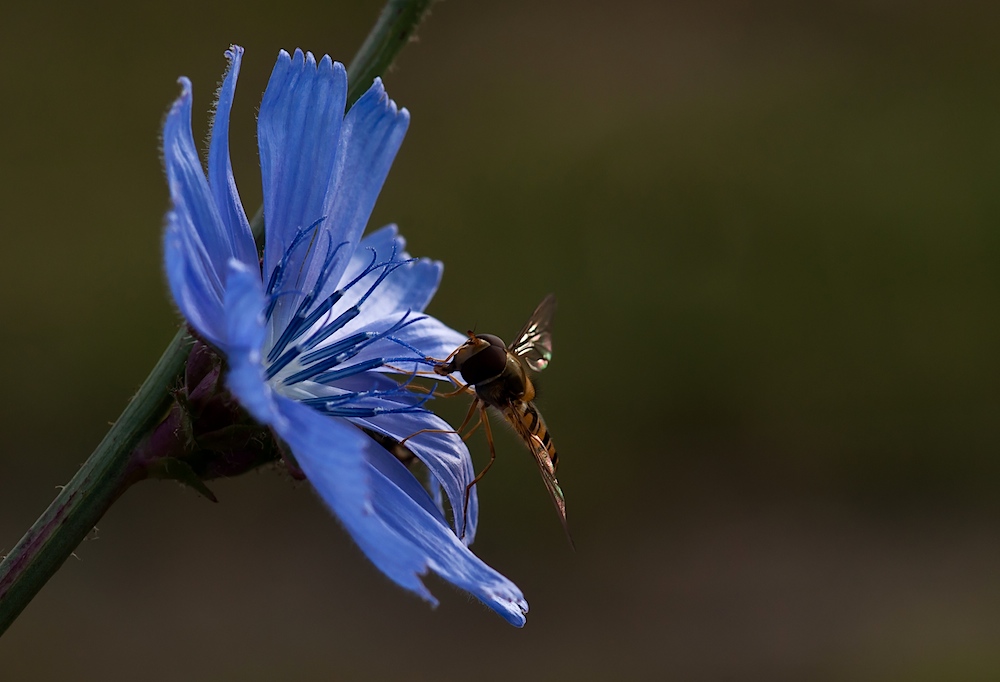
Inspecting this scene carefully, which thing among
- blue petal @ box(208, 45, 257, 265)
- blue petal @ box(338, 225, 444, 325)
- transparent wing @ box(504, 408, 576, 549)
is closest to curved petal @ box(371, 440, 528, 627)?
transparent wing @ box(504, 408, 576, 549)

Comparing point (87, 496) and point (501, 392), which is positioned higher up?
point (501, 392)

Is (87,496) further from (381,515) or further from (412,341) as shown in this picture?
(412,341)

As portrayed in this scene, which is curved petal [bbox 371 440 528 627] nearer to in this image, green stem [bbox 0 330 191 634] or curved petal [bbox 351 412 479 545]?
curved petal [bbox 351 412 479 545]

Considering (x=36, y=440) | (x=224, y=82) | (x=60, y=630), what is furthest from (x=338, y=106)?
(x=36, y=440)

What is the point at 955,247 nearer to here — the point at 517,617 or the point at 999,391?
the point at 999,391

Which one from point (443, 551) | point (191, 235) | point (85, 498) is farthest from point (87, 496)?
point (443, 551)
